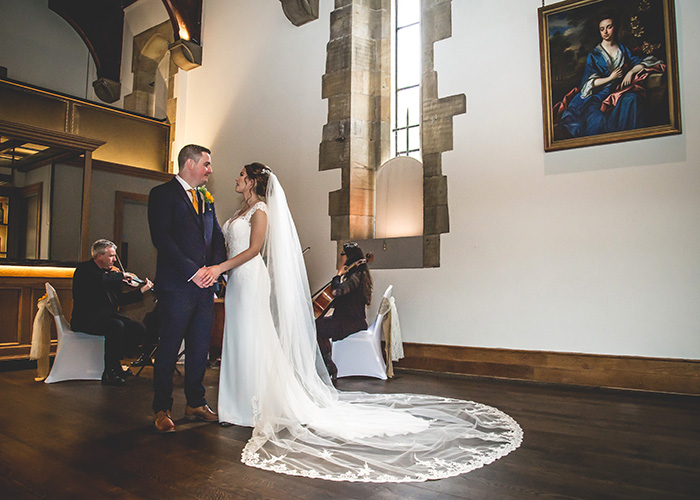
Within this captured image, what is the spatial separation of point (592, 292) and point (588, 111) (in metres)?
1.59

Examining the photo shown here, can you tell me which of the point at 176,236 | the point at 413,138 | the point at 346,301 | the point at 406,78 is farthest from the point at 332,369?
the point at 406,78

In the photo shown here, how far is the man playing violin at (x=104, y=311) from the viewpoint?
4875 millimetres

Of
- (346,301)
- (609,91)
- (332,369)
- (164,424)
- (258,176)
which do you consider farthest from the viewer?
(346,301)

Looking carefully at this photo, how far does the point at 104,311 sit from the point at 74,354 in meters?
0.46

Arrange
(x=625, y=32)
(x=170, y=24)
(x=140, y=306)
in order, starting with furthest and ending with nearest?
1. (x=170, y=24)
2. (x=140, y=306)
3. (x=625, y=32)

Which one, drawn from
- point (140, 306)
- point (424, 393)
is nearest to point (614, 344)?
point (424, 393)

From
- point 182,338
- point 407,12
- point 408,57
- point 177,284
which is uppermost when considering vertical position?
point 407,12

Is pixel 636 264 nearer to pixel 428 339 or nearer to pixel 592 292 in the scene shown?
pixel 592 292

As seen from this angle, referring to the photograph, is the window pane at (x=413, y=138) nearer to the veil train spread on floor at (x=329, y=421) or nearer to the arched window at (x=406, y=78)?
the arched window at (x=406, y=78)

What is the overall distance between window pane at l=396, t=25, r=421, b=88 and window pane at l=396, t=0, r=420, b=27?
3.6 inches

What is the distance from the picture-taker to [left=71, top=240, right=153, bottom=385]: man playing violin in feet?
16.0

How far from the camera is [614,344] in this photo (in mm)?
4531

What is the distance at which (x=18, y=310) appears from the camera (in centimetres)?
597

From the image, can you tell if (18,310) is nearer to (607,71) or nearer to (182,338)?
(182,338)
